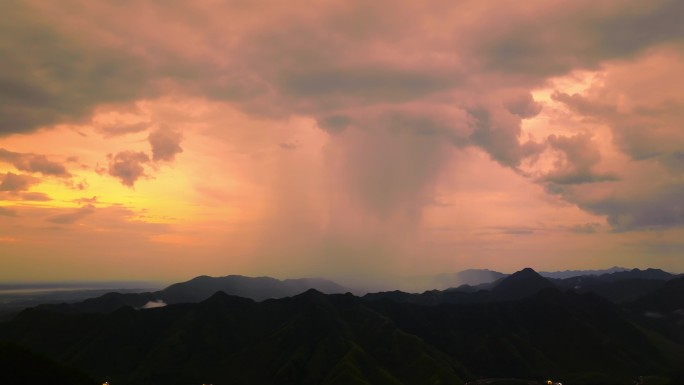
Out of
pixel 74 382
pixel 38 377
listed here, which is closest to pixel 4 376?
pixel 38 377

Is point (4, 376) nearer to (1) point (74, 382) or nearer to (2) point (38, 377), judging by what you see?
(2) point (38, 377)
